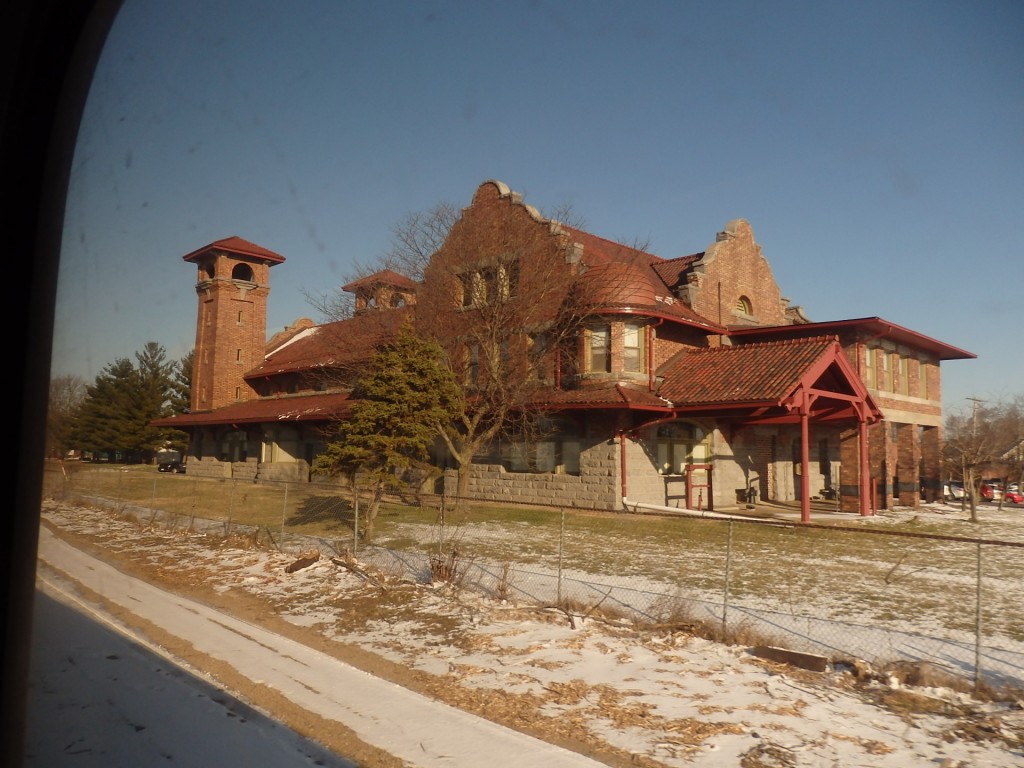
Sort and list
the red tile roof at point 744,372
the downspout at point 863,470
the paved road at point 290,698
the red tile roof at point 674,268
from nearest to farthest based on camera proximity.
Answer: the paved road at point 290,698, the red tile roof at point 744,372, the downspout at point 863,470, the red tile roof at point 674,268

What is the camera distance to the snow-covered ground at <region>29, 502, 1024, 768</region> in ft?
16.0

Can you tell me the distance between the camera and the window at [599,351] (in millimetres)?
21703

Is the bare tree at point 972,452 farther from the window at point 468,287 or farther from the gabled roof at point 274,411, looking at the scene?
the gabled roof at point 274,411

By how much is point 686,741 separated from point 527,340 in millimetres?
16651

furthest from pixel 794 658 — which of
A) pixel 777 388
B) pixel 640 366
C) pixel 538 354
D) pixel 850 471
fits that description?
pixel 850 471

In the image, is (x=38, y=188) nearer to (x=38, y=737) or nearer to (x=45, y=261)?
(x=45, y=261)

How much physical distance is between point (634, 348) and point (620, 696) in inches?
652

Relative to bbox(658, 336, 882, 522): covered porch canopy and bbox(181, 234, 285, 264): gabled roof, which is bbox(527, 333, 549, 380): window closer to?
bbox(658, 336, 882, 522): covered porch canopy

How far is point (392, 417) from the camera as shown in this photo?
1647 cm

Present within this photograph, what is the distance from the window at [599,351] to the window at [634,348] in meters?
0.54

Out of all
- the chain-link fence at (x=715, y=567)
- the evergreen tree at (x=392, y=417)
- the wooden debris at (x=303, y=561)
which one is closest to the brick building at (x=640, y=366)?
the evergreen tree at (x=392, y=417)

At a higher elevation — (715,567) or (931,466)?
(931,466)

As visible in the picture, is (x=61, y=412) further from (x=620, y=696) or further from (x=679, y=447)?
(x=679, y=447)

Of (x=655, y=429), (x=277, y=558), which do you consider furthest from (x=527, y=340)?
(x=277, y=558)
